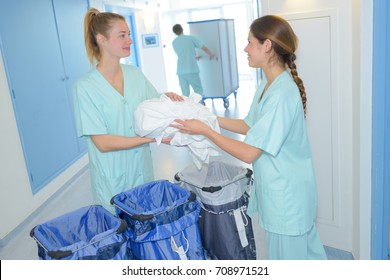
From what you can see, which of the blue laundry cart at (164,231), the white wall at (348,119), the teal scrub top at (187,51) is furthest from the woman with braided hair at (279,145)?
the teal scrub top at (187,51)

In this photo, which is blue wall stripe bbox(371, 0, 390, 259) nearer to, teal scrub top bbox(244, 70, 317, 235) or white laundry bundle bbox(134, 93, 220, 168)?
teal scrub top bbox(244, 70, 317, 235)

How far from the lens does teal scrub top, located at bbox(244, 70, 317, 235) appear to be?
1.40 meters

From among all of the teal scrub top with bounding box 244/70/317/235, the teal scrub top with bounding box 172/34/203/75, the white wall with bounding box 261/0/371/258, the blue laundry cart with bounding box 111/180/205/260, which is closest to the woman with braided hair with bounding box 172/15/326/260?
the teal scrub top with bounding box 244/70/317/235

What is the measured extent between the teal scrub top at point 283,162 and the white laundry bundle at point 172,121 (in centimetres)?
21

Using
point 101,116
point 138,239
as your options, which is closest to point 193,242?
point 138,239

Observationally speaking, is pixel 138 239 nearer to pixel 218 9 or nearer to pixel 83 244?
pixel 83 244

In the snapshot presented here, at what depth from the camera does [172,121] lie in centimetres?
150

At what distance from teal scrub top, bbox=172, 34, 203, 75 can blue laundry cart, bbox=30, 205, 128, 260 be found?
16.3 feet

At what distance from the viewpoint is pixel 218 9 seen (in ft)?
30.5

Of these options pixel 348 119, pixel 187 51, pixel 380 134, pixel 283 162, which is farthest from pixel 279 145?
pixel 187 51

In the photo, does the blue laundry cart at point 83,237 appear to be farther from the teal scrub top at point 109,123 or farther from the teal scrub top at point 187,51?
the teal scrub top at point 187,51

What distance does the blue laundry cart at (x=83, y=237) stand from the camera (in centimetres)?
118

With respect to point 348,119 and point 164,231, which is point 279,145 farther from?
point 348,119

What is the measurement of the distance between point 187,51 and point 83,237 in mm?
5029
